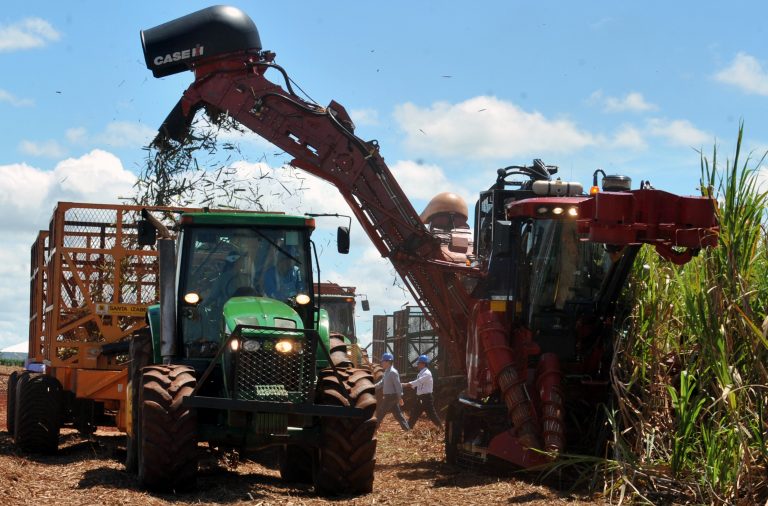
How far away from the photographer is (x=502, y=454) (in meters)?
11.3

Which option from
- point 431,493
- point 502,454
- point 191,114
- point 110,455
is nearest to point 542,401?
→ point 502,454

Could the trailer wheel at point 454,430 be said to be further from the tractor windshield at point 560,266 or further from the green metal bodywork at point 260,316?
the green metal bodywork at point 260,316

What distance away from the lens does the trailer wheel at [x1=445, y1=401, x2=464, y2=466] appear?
43.0 feet

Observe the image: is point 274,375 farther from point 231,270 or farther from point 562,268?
point 562,268

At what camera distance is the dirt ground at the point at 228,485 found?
9422mm

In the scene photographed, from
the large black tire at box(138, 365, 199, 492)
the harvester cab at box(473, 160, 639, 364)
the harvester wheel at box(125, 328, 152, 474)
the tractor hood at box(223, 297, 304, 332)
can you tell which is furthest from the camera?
the harvester cab at box(473, 160, 639, 364)

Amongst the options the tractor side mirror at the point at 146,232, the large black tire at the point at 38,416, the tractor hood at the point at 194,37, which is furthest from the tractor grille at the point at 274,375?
the tractor hood at the point at 194,37

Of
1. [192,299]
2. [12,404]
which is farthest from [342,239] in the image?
[12,404]

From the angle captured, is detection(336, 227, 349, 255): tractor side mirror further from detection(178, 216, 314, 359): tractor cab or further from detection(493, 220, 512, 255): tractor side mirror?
detection(493, 220, 512, 255): tractor side mirror

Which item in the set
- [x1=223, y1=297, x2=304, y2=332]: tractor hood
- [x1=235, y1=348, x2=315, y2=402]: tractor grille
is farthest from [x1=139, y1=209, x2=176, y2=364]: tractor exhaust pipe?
[x1=235, y1=348, x2=315, y2=402]: tractor grille

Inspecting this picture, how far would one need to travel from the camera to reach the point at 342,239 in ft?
35.5

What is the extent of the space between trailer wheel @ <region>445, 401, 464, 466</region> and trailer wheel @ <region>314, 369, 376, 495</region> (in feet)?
10.3

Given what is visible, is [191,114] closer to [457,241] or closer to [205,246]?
[457,241]

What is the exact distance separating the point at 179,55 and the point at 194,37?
308 mm
